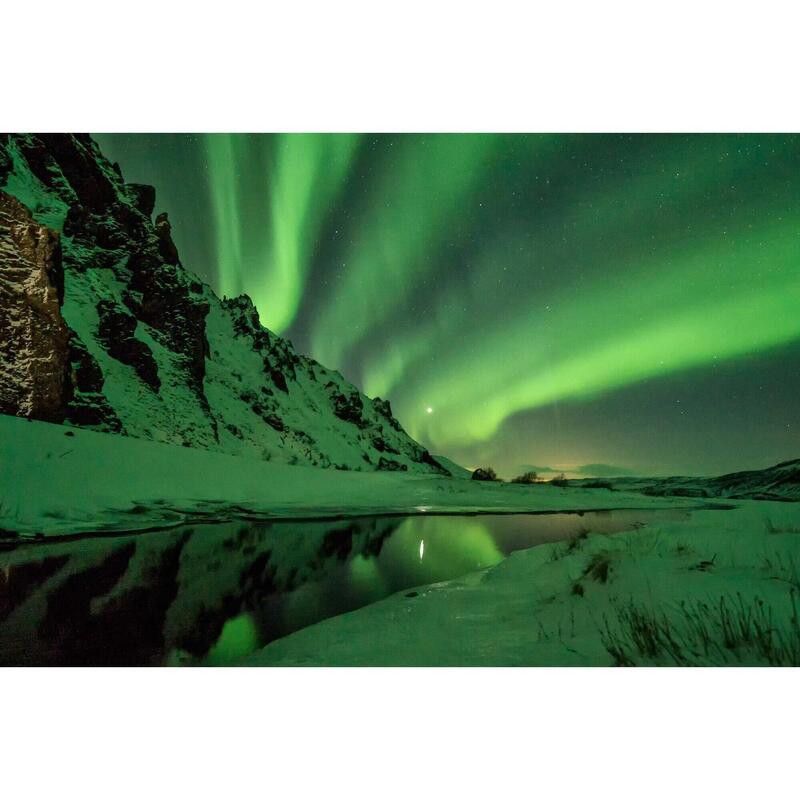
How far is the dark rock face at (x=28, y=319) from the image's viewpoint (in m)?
8.11

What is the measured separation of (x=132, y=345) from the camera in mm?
15219

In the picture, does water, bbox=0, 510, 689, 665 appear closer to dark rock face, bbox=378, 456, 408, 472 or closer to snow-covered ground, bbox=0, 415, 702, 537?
snow-covered ground, bbox=0, 415, 702, 537

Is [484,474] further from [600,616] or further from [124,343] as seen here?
[124,343]

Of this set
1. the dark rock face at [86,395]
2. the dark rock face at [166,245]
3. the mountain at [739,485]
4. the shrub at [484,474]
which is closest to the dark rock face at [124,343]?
the dark rock face at [86,395]

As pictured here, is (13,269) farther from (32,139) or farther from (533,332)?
(533,332)

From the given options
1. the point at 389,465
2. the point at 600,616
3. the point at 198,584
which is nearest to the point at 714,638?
the point at 600,616

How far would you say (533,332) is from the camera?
675 centimetres

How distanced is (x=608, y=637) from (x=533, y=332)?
15.9ft

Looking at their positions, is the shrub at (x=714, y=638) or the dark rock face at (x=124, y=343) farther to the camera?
the dark rock face at (x=124, y=343)

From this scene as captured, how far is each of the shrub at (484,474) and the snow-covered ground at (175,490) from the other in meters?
0.62

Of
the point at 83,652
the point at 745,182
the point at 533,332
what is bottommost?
the point at 83,652

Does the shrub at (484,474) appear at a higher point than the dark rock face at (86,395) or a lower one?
lower

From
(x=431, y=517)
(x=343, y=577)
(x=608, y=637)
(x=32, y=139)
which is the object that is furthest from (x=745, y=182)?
(x=32, y=139)

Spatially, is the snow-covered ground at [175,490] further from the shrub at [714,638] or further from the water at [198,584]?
the shrub at [714,638]
